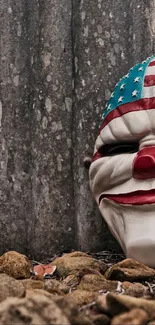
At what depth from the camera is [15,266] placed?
1.49m

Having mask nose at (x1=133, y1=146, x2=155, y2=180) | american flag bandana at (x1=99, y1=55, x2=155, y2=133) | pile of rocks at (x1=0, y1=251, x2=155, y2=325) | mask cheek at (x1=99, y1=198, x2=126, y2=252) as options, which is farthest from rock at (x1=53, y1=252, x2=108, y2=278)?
american flag bandana at (x1=99, y1=55, x2=155, y2=133)

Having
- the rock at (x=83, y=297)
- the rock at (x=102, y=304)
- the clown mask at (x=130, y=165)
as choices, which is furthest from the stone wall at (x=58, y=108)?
the rock at (x=102, y=304)

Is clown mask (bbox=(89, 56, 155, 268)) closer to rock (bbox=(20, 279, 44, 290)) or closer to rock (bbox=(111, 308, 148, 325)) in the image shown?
rock (bbox=(20, 279, 44, 290))

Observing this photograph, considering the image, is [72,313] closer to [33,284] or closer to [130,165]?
[33,284]

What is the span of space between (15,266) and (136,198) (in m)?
0.38

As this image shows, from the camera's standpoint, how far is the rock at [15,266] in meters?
1.47

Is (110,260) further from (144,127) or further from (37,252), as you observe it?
(144,127)

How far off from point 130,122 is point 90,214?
394 mm

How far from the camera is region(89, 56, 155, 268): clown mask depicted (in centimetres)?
156

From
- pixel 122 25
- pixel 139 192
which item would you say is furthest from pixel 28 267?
pixel 122 25

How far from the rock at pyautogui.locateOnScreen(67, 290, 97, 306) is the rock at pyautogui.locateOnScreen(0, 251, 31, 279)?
324 millimetres

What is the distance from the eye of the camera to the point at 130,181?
1624 millimetres

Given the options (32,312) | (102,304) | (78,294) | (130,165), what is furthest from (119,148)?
(32,312)

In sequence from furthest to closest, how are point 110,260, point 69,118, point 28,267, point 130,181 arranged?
point 69,118
point 110,260
point 130,181
point 28,267
